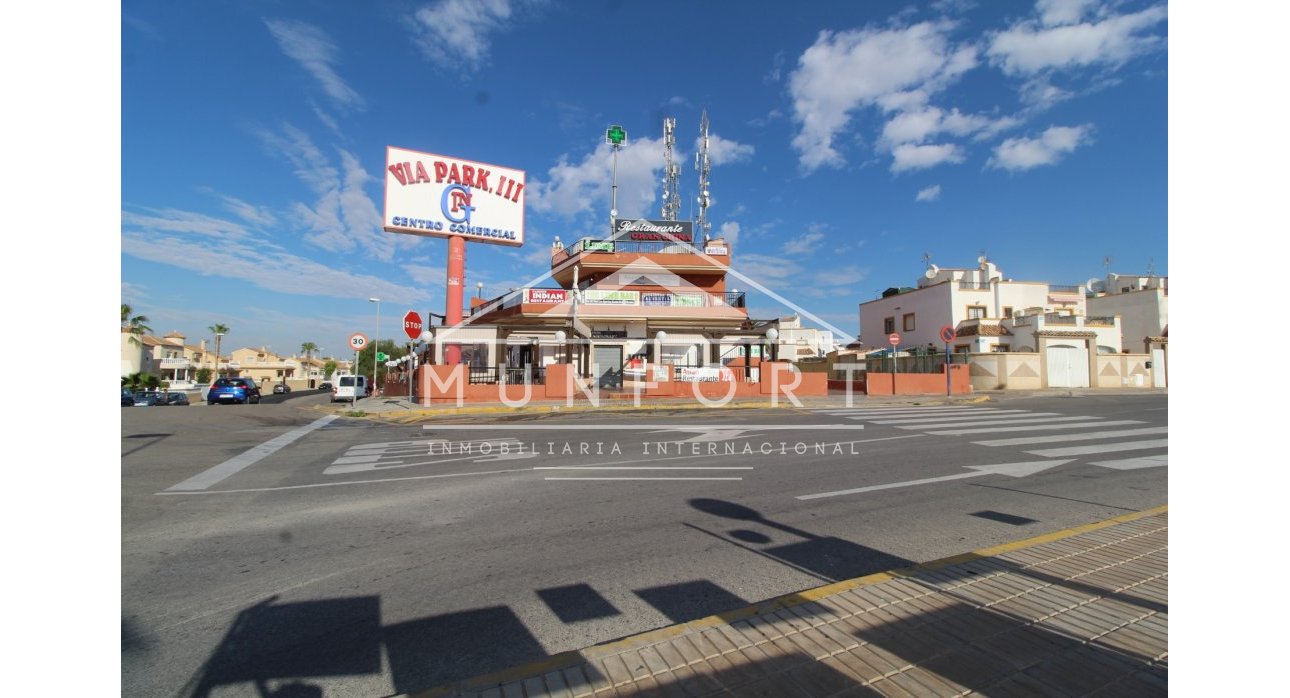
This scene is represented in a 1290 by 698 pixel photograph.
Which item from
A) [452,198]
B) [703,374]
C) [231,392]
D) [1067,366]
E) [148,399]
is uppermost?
[452,198]

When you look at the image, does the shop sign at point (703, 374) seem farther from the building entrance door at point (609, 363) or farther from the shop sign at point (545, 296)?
the shop sign at point (545, 296)

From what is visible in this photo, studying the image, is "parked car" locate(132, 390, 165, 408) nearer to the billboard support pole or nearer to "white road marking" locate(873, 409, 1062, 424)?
the billboard support pole

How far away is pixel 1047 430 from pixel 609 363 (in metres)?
19.6

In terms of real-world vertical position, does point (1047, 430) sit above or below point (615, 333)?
below

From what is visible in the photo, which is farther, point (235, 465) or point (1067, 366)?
point (1067, 366)

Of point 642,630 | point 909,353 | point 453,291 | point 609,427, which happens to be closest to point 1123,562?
point 642,630

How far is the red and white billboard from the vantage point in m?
23.8

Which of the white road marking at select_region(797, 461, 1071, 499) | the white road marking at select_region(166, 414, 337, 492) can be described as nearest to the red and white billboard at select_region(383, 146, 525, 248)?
the white road marking at select_region(166, 414, 337, 492)

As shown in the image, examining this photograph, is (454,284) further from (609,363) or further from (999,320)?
(999,320)

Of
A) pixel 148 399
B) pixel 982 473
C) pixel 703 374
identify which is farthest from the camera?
pixel 148 399

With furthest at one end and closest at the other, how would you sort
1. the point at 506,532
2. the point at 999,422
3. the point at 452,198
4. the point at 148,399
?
the point at 148,399, the point at 452,198, the point at 999,422, the point at 506,532

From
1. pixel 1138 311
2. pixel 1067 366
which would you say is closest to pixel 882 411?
pixel 1067 366

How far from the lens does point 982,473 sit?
795 cm

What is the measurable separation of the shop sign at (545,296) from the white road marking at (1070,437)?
20043 mm
